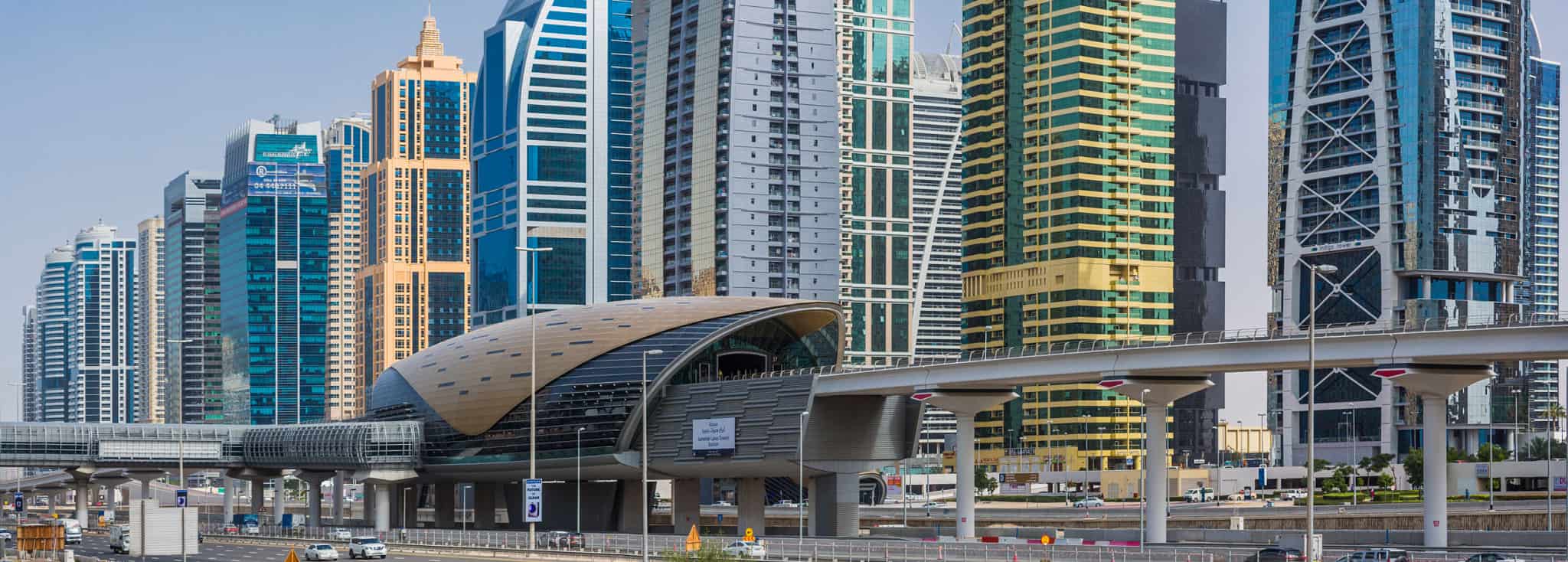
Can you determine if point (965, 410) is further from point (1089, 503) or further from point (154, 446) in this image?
point (154, 446)

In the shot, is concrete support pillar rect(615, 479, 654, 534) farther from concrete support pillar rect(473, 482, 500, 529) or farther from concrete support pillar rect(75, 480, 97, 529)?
concrete support pillar rect(75, 480, 97, 529)

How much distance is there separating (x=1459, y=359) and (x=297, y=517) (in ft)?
432

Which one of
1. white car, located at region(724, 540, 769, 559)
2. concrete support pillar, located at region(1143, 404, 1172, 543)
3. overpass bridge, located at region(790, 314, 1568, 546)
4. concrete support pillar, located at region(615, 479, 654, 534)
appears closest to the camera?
white car, located at region(724, 540, 769, 559)

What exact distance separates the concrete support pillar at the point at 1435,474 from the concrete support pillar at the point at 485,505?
77.1 m

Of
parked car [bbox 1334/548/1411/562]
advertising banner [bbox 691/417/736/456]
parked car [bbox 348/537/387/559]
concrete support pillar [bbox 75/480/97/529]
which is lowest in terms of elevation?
concrete support pillar [bbox 75/480/97/529]

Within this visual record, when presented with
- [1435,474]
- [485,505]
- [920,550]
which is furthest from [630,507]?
[1435,474]

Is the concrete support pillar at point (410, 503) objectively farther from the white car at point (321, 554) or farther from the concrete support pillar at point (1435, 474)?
the concrete support pillar at point (1435, 474)

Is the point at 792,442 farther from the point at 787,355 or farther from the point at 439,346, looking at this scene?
the point at 439,346

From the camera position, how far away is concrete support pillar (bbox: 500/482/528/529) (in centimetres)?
13700

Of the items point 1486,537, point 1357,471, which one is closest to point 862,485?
point 1357,471

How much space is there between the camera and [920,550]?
78812 millimetres

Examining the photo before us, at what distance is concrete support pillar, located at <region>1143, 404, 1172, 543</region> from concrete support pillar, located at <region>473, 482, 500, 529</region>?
60.6 metres

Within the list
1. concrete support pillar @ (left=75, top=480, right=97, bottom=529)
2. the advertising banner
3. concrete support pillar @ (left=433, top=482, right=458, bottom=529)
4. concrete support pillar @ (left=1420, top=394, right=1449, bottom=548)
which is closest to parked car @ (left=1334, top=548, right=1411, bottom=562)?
concrete support pillar @ (left=1420, top=394, right=1449, bottom=548)

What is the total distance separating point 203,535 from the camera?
12244 centimetres
